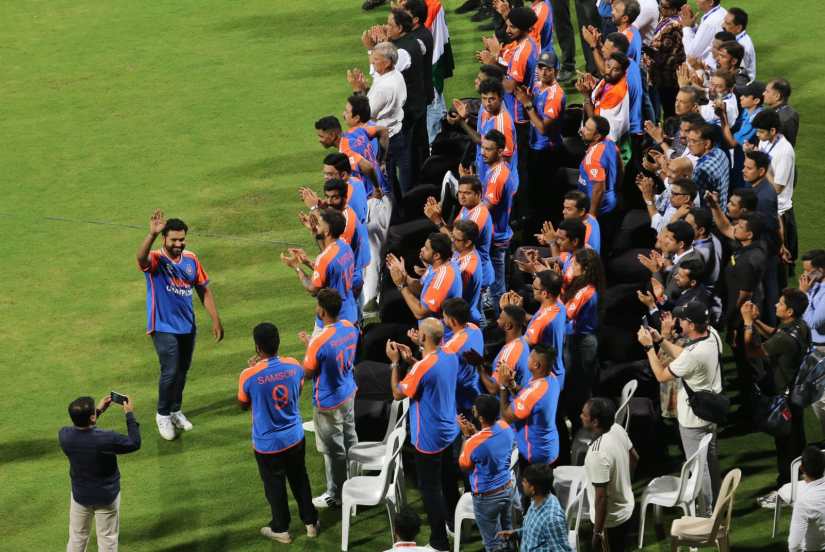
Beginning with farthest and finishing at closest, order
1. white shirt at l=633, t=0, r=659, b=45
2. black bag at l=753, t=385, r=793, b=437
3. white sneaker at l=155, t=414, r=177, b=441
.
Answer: white shirt at l=633, t=0, r=659, b=45
white sneaker at l=155, t=414, r=177, b=441
black bag at l=753, t=385, r=793, b=437

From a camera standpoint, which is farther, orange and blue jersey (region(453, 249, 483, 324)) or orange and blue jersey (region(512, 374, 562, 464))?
orange and blue jersey (region(453, 249, 483, 324))

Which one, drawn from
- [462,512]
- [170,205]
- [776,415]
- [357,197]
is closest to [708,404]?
[776,415]

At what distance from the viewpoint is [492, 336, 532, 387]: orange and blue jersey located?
877 cm

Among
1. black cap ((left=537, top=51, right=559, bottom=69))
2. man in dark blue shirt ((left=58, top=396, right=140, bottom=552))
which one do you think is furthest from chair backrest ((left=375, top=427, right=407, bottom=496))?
black cap ((left=537, top=51, right=559, bottom=69))

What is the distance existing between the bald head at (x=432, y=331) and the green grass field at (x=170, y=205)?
157cm

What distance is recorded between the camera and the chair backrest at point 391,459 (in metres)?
8.81

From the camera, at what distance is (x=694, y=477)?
8688 mm

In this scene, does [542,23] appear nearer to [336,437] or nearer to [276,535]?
[336,437]

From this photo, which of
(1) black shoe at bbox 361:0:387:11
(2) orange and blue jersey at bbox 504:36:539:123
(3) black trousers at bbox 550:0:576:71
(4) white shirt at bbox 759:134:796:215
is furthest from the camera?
(1) black shoe at bbox 361:0:387:11

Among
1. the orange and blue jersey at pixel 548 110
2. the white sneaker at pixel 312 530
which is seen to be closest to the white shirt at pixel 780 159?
the orange and blue jersey at pixel 548 110

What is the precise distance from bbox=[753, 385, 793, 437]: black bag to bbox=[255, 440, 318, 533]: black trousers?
10.3 ft

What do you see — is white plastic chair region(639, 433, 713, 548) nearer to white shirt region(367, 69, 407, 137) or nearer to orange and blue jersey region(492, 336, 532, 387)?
orange and blue jersey region(492, 336, 532, 387)

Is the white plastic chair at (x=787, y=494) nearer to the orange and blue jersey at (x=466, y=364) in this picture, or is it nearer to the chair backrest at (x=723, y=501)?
the chair backrest at (x=723, y=501)

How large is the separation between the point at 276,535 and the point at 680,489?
274 centimetres
